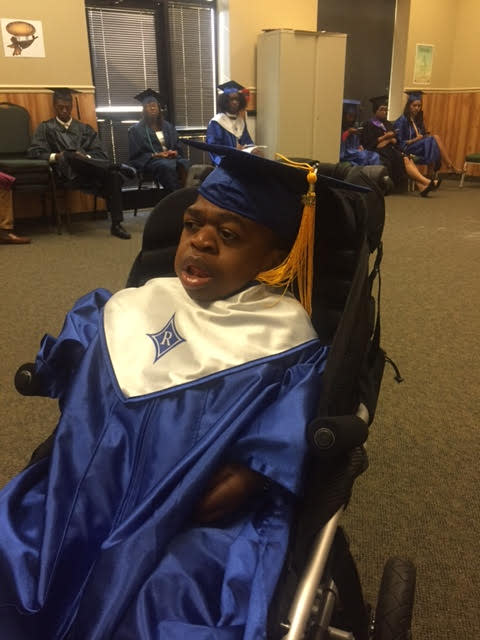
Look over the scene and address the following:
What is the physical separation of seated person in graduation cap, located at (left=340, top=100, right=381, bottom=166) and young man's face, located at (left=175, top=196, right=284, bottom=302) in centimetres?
598

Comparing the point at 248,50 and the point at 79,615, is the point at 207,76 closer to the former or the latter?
the point at 248,50

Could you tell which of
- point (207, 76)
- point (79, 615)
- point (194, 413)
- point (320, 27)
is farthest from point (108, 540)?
point (320, 27)

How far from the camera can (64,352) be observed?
1.12m

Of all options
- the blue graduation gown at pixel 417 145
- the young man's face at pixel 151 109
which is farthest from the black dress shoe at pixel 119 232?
the blue graduation gown at pixel 417 145

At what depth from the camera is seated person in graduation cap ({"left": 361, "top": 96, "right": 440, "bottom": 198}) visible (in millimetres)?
6672

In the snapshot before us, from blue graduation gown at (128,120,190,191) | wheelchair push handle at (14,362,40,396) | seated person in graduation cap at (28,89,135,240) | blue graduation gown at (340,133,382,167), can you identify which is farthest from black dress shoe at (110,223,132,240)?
wheelchair push handle at (14,362,40,396)

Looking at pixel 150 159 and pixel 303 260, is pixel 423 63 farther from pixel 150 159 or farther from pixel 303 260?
pixel 303 260

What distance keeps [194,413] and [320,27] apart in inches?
292

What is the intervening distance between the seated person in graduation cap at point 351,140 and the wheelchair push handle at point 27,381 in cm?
614

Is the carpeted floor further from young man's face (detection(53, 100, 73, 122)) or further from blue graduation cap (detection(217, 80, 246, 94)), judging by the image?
blue graduation cap (detection(217, 80, 246, 94))

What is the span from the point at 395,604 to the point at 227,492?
36 cm

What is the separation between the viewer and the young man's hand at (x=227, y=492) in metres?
0.82

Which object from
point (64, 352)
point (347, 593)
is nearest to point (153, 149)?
point (64, 352)

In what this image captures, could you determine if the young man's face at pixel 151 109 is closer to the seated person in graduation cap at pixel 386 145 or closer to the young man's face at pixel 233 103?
the young man's face at pixel 233 103
